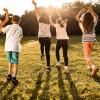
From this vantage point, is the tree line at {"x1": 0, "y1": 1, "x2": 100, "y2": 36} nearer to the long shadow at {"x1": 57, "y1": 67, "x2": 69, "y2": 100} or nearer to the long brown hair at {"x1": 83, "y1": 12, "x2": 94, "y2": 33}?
the long brown hair at {"x1": 83, "y1": 12, "x2": 94, "y2": 33}

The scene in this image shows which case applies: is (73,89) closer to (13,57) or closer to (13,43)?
(13,57)

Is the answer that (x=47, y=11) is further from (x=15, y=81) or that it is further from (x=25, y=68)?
(x=15, y=81)

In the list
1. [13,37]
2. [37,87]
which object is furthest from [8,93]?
[13,37]

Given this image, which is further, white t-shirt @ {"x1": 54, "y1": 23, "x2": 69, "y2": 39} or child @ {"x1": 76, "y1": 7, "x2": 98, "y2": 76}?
white t-shirt @ {"x1": 54, "y1": 23, "x2": 69, "y2": 39}

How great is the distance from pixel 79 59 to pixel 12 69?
4884mm

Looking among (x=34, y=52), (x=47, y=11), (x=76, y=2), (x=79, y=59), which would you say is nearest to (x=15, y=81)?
(x=47, y=11)

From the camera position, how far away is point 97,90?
980 cm

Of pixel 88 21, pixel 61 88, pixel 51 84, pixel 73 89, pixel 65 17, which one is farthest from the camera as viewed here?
pixel 65 17

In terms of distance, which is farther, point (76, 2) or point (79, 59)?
point (76, 2)

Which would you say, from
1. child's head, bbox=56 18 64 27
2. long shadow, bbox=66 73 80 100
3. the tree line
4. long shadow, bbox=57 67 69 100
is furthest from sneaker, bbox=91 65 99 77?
the tree line

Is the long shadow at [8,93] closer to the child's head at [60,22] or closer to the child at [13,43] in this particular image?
the child at [13,43]

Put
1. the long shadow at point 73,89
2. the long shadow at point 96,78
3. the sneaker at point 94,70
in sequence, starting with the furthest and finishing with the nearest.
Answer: the sneaker at point 94,70, the long shadow at point 96,78, the long shadow at point 73,89

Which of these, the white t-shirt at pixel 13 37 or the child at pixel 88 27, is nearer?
the white t-shirt at pixel 13 37

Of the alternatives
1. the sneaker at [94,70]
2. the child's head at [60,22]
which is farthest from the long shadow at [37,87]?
the child's head at [60,22]
